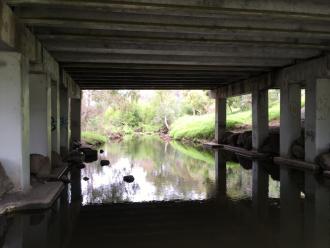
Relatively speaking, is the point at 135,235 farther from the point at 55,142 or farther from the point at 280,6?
the point at 55,142

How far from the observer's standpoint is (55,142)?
14844 mm

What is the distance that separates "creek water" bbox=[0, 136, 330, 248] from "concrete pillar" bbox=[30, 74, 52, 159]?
1.63 m

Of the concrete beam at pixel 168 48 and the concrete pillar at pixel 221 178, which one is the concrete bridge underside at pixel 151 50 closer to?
the concrete beam at pixel 168 48

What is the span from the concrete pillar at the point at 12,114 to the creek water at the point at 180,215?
4.36ft

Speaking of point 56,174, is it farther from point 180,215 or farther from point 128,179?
point 180,215

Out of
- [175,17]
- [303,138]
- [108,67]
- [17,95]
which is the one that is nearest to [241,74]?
[303,138]

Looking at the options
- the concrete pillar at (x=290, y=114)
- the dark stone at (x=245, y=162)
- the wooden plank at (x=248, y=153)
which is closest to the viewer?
the dark stone at (x=245, y=162)

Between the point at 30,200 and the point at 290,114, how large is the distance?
39.5ft

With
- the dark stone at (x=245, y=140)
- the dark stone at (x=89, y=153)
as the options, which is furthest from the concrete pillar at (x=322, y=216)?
the dark stone at (x=89, y=153)

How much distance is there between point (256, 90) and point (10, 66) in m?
14.0

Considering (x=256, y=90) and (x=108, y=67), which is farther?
(x=256, y=90)

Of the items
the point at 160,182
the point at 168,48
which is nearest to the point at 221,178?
the point at 160,182

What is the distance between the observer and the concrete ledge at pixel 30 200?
8.17 meters

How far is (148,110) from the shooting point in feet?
175
